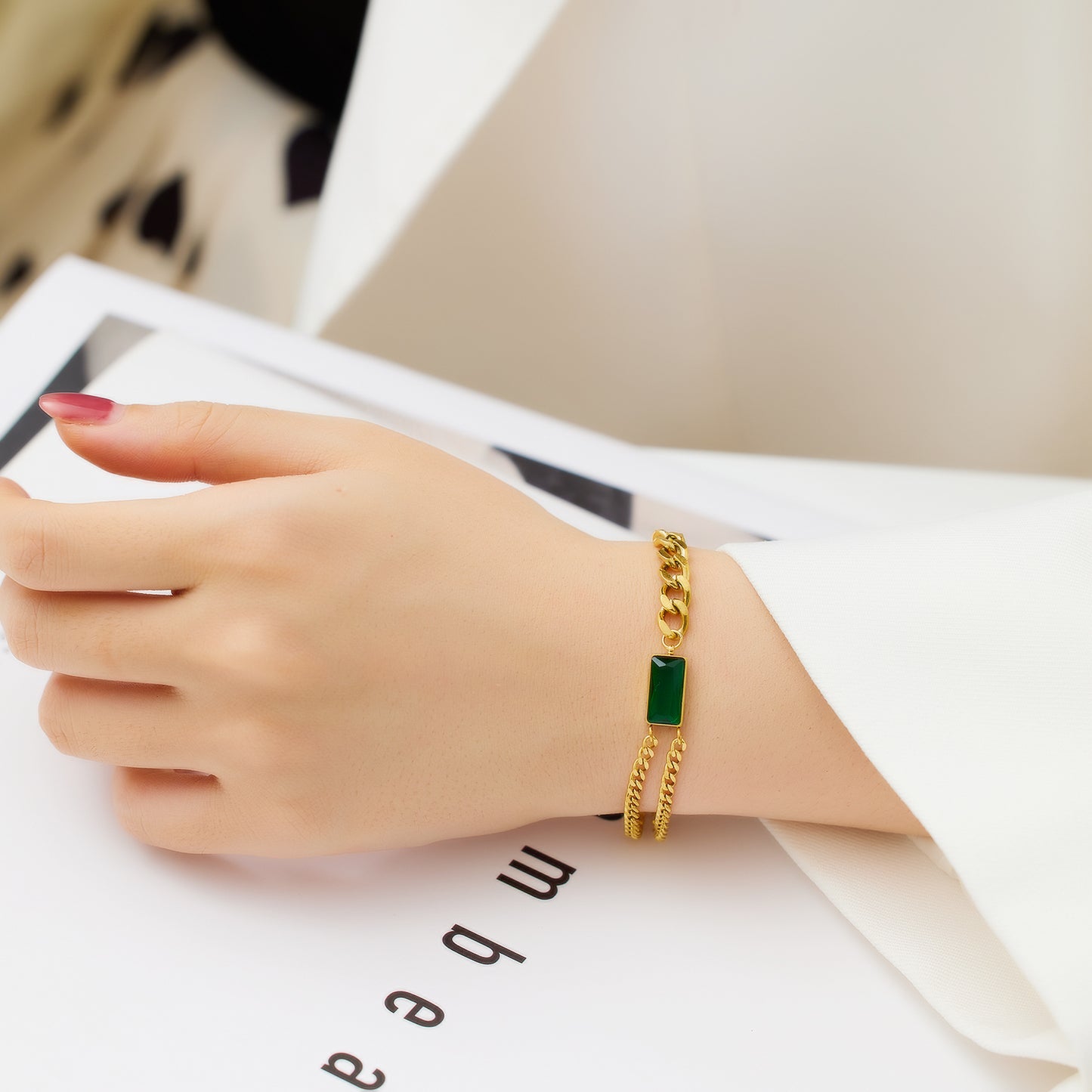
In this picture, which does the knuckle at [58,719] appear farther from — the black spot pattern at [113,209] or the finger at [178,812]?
the black spot pattern at [113,209]

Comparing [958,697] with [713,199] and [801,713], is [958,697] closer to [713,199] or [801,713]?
[801,713]

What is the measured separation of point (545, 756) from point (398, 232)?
1.44 feet

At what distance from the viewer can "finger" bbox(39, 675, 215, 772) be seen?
16.9 inches

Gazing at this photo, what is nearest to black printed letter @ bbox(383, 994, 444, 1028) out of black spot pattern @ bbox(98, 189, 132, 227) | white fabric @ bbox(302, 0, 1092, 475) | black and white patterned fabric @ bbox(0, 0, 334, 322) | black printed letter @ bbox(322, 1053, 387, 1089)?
black printed letter @ bbox(322, 1053, 387, 1089)

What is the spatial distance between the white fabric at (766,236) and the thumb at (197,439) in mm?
184

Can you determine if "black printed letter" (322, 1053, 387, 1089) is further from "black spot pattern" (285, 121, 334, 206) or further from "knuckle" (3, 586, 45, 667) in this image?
"black spot pattern" (285, 121, 334, 206)

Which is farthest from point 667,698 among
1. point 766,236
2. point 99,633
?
point 766,236

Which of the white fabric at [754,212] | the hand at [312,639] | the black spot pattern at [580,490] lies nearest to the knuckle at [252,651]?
the hand at [312,639]

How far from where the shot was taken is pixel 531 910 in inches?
17.7

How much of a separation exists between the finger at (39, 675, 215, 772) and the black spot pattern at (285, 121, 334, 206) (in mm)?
844

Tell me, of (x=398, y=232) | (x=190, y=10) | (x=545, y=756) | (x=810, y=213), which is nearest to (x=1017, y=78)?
(x=810, y=213)

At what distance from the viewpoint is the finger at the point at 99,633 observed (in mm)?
416

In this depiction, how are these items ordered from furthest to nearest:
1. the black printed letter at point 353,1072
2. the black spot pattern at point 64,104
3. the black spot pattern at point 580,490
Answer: the black spot pattern at point 64,104, the black spot pattern at point 580,490, the black printed letter at point 353,1072

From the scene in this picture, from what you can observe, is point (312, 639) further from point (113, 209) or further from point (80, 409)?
point (113, 209)
